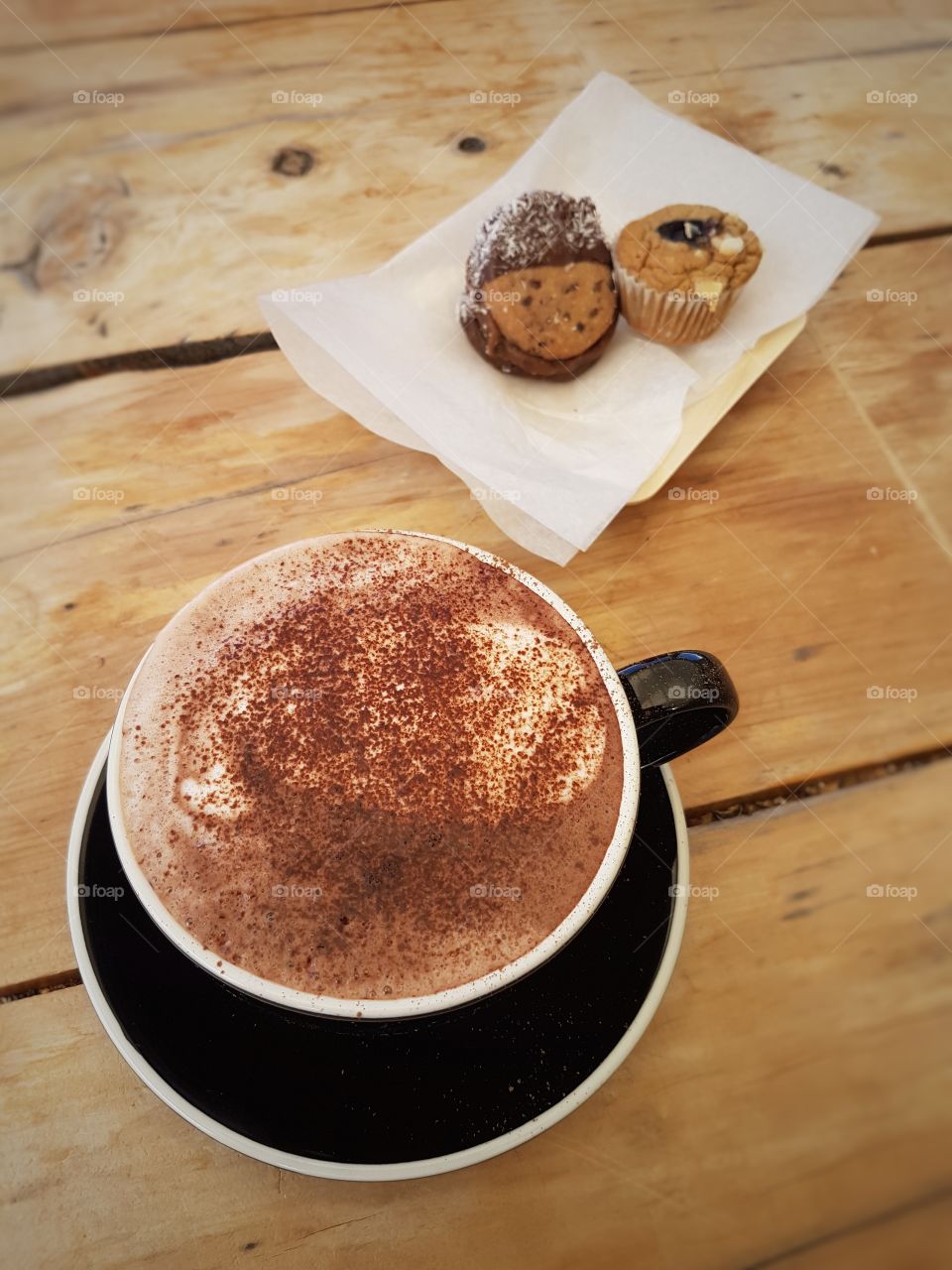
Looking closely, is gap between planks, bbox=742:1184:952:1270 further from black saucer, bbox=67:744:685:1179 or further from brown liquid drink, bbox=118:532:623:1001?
brown liquid drink, bbox=118:532:623:1001

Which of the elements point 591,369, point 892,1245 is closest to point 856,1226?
point 892,1245

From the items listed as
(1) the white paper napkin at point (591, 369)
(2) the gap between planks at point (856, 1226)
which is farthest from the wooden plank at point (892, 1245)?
(1) the white paper napkin at point (591, 369)

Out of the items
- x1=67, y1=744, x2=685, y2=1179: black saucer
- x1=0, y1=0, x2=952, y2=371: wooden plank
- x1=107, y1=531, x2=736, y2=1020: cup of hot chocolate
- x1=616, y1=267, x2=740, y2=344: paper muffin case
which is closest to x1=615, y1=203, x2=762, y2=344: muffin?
x1=616, y1=267, x2=740, y2=344: paper muffin case

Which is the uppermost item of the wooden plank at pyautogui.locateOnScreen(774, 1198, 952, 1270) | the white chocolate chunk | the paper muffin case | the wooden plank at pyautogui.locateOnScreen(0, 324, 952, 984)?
the white chocolate chunk

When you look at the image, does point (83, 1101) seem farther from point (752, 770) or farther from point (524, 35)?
point (524, 35)

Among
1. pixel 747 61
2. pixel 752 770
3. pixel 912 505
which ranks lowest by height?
pixel 752 770

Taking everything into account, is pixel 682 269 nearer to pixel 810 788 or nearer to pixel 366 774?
pixel 810 788

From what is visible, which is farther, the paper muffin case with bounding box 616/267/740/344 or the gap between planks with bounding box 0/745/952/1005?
the paper muffin case with bounding box 616/267/740/344

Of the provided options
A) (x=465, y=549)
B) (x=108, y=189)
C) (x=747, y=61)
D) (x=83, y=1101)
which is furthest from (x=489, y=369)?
(x=83, y=1101)

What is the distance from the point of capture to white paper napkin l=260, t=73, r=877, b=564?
3.42 ft

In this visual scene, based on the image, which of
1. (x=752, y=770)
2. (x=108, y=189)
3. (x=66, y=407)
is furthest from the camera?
(x=108, y=189)

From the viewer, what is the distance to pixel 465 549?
72 cm

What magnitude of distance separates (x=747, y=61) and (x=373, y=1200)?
60.8 inches

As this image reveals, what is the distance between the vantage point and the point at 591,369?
3.72ft
